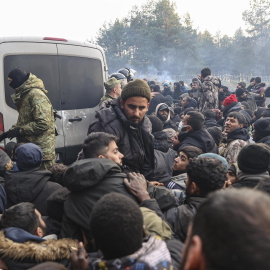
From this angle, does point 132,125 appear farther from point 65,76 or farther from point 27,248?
point 65,76

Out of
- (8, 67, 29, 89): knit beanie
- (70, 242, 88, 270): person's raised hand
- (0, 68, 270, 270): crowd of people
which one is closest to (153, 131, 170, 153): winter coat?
(0, 68, 270, 270): crowd of people

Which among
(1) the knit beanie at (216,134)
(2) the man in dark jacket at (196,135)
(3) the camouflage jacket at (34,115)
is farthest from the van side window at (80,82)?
(1) the knit beanie at (216,134)

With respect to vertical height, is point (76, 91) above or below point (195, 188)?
above

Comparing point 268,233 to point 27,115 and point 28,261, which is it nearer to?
point 28,261

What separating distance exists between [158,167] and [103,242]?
201 cm

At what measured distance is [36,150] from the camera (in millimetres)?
3252

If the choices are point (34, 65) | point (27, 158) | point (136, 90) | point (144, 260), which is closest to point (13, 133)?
point (34, 65)

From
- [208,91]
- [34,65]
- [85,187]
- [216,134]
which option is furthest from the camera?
[208,91]

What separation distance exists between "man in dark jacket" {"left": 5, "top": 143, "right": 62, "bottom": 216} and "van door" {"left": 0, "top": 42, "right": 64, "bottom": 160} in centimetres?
164

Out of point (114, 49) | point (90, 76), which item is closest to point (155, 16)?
point (114, 49)

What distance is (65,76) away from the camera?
5.14m

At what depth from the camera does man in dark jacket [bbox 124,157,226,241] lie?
222 centimetres

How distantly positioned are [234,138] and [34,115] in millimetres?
2686

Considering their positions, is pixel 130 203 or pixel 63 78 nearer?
pixel 130 203
